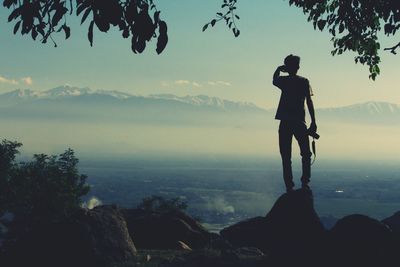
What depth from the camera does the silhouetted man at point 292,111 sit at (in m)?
17.9

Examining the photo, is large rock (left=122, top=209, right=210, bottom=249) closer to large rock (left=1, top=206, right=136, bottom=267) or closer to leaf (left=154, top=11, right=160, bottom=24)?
large rock (left=1, top=206, right=136, bottom=267)

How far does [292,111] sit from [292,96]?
1.50 ft

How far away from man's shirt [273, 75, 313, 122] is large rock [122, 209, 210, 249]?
7396 mm

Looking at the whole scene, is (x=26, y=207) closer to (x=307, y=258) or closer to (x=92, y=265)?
(x=92, y=265)

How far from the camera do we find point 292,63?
18094mm

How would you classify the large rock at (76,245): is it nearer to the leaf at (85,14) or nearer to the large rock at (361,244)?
the large rock at (361,244)

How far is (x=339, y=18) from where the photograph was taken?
787 inches

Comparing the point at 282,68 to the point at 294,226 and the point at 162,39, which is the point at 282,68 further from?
the point at 162,39

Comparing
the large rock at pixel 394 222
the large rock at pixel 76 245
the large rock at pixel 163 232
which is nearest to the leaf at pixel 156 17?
the large rock at pixel 76 245

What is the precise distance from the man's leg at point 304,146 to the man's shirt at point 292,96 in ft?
0.94

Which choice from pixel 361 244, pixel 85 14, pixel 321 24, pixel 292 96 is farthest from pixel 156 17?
pixel 321 24

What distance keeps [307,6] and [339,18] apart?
1281 millimetres

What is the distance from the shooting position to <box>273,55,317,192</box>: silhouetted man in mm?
17922

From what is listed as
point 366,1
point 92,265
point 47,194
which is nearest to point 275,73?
point 366,1
